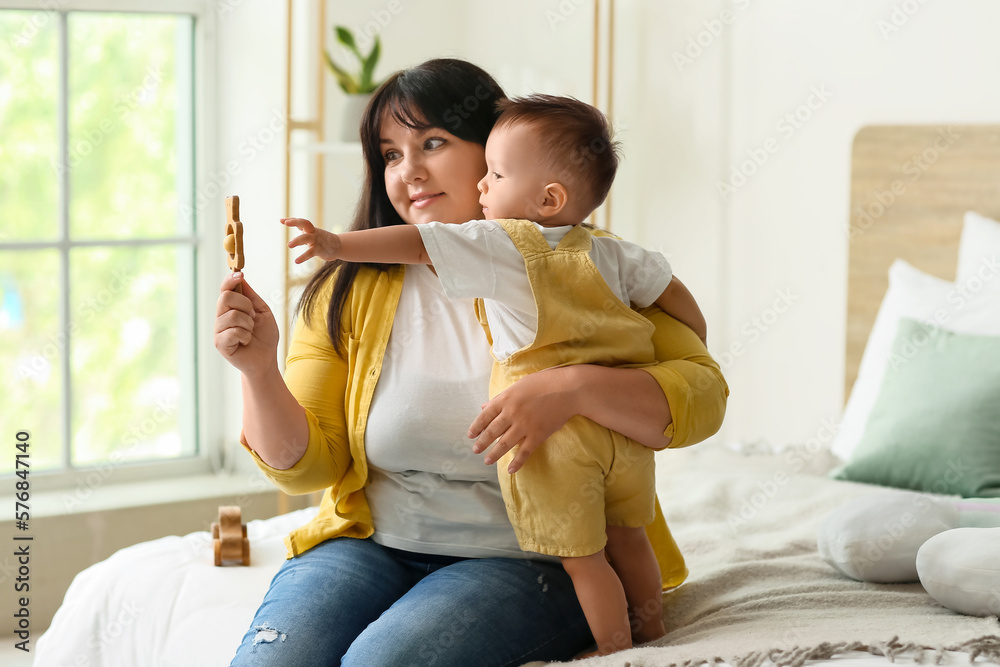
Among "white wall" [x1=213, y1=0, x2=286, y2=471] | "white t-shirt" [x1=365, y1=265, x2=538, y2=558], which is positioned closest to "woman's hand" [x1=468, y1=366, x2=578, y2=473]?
"white t-shirt" [x1=365, y1=265, x2=538, y2=558]

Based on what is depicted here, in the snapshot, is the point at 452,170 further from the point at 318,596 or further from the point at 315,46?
the point at 315,46

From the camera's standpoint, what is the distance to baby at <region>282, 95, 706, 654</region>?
44.9 inches

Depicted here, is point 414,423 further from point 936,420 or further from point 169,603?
point 936,420

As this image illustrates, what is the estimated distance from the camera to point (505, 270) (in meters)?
1.15

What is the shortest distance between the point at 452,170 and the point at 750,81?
149 cm

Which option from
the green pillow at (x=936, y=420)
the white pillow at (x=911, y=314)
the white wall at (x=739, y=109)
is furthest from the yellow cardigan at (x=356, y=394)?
the white wall at (x=739, y=109)

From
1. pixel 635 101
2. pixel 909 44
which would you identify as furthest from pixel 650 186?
pixel 909 44

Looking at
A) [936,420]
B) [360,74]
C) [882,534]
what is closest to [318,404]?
[882,534]

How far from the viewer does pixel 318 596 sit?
3.82 ft

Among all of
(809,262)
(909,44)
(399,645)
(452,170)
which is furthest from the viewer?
(809,262)

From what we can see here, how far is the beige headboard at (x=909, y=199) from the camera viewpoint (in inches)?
82.4

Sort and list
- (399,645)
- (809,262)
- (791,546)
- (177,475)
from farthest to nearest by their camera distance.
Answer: (177,475)
(809,262)
(791,546)
(399,645)

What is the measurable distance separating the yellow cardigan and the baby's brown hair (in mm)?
192

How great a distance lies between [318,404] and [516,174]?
16.0 inches
